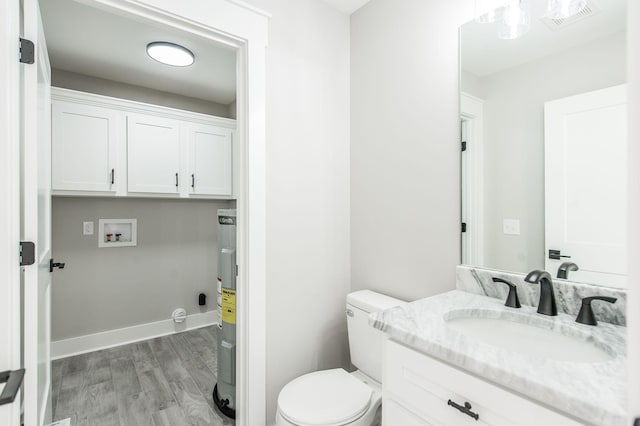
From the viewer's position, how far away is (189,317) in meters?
3.31

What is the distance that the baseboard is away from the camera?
106 inches

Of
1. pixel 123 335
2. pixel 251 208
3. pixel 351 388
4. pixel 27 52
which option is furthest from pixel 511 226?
pixel 123 335

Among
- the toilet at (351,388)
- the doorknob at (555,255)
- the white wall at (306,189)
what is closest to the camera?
the doorknob at (555,255)

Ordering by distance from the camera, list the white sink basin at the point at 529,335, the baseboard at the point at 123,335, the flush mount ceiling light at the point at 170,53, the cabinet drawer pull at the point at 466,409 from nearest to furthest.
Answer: the cabinet drawer pull at the point at 466,409 < the white sink basin at the point at 529,335 < the flush mount ceiling light at the point at 170,53 < the baseboard at the point at 123,335

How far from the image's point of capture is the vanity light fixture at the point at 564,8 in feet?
3.50

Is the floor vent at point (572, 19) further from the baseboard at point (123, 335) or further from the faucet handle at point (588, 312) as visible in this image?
the baseboard at point (123, 335)

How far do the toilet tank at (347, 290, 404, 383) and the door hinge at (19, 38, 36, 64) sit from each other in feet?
5.50

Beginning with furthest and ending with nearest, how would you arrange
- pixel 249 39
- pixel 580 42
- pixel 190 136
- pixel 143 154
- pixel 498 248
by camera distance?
pixel 190 136
pixel 143 154
pixel 249 39
pixel 498 248
pixel 580 42

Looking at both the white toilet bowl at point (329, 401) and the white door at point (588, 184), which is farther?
the white toilet bowl at point (329, 401)

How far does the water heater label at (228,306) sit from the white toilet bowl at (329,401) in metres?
0.62

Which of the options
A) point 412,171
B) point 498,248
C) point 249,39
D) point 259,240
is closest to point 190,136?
point 249,39

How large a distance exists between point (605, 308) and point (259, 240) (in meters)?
1.39

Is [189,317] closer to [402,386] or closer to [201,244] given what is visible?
[201,244]

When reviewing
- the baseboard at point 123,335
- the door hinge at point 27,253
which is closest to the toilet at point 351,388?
the door hinge at point 27,253
